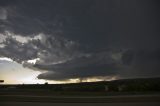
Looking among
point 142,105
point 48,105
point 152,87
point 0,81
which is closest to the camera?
point 142,105

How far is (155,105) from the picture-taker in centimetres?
2867

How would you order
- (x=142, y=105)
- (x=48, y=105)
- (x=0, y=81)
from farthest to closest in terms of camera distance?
1. (x=0, y=81)
2. (x=48, y=105)
3. (x=142, y=105)

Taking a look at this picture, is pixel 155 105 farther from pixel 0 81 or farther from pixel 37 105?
pixel 0 81

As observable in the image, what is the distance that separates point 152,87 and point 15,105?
62059 millimetres

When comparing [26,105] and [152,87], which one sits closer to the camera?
[26,105]

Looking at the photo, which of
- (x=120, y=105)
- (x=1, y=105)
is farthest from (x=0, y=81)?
(x=120, y=105)

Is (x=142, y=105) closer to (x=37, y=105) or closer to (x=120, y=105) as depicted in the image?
(x=120, y=105)

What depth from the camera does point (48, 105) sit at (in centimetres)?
3047

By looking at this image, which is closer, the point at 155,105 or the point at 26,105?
the point at 155,105

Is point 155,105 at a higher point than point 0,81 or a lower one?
lower

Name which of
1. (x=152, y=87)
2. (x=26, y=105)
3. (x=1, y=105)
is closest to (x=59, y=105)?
(x=26, y=105)

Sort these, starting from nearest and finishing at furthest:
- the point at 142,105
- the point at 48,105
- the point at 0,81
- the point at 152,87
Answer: the point at 142,105, the point at 48,105, the point at 0,81, the point at 152,87

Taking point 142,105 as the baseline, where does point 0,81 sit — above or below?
above

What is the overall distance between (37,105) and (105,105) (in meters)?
6.76
